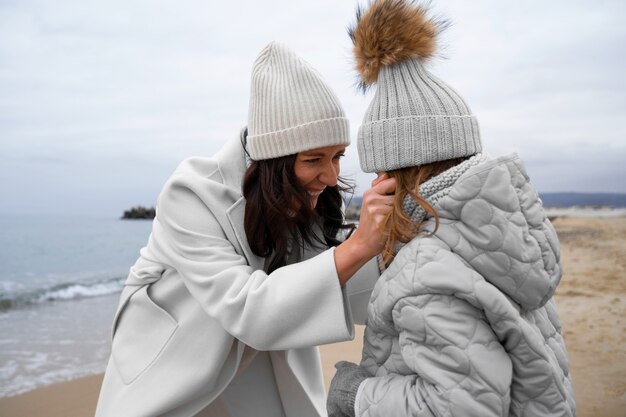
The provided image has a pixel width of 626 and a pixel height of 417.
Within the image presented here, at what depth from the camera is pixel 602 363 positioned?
15.7ft

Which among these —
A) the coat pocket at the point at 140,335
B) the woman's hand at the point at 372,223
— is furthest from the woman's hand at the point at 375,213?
the coat pocket at the point at 140,335

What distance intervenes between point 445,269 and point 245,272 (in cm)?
73

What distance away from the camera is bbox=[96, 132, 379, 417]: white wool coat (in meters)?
1.77

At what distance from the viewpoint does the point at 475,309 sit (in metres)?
1.38

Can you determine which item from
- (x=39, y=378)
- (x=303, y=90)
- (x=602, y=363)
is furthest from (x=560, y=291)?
(x=303, y=90)

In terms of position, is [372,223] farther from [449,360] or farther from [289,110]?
[289,110]

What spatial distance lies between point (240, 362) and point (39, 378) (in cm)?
445

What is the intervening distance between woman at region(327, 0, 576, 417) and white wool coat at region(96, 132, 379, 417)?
0.25 metres

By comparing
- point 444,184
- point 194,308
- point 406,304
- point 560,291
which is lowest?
point 560,291

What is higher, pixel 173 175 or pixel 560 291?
pixel 173 175

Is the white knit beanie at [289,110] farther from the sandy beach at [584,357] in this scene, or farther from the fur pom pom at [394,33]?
the sandy beach at [584,357]

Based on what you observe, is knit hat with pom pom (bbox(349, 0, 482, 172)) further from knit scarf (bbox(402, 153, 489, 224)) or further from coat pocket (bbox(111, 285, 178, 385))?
coat pocket (bbox(111, 285, 178, 385))

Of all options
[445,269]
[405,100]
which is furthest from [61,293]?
[445,269]

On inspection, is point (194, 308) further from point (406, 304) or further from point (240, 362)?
point (406, 304)
